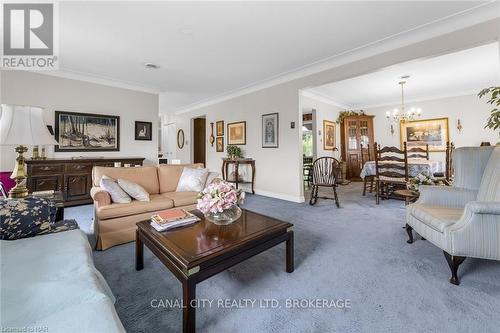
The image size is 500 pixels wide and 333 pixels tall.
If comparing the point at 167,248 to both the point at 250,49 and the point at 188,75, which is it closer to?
the point at 250,49

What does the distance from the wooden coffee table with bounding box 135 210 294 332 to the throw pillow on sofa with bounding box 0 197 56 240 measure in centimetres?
63

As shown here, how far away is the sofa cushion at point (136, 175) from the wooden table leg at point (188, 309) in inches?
84.1

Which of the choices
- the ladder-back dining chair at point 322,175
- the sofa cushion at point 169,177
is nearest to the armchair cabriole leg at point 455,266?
the ladder-back dining chair at point 322,175

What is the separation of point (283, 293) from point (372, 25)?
3.17 metres

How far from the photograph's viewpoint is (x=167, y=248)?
1.39 m

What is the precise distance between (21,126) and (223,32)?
233 cm

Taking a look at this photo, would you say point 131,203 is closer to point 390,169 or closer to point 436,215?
point 436,215

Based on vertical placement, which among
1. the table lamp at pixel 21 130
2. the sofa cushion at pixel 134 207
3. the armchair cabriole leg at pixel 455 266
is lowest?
the armchair cabriole leg at pixel 455 266

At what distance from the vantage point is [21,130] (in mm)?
1701

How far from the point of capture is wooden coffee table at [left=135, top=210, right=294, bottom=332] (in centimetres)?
122

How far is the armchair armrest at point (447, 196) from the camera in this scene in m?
2.17

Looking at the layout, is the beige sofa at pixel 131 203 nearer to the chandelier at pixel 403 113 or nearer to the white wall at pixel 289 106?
the white wall at pixel 289 106

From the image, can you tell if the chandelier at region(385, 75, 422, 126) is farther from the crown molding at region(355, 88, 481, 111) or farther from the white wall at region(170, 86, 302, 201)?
the white wall at region(170, 86, 302, 201)

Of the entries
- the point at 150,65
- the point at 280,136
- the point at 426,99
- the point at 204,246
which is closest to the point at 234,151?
the point at 280,136
